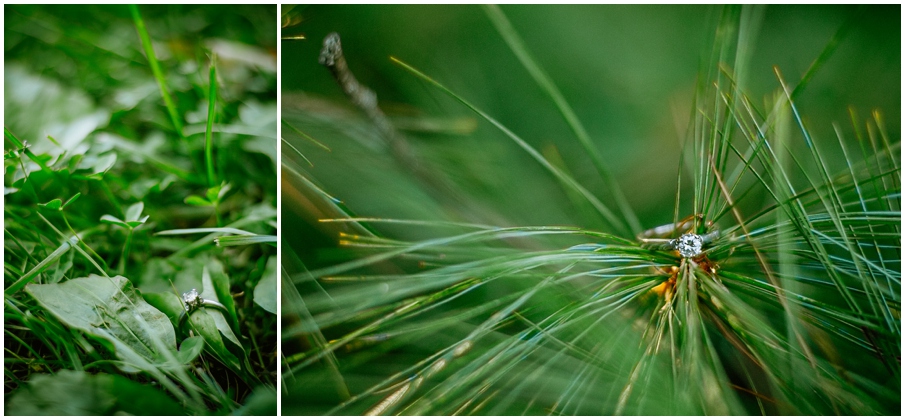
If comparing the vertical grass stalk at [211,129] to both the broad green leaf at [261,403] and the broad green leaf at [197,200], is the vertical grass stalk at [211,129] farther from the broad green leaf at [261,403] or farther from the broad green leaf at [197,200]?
the broad green leaf at [261,403]

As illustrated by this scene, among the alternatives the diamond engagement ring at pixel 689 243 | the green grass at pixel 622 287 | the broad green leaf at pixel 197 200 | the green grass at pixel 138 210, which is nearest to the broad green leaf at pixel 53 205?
the green grass at pixel 138 210

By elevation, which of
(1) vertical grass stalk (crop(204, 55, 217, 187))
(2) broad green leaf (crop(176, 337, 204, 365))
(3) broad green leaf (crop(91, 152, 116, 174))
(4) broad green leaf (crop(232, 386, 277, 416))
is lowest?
(4) broad green leaf (crop(232, 386, 277, 416))

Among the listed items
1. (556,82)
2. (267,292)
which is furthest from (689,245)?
(267,292)

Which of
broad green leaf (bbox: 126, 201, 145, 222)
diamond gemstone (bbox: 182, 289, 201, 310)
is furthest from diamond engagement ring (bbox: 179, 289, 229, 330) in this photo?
broad green leaf (bbox: 126, 201, 145, 222)

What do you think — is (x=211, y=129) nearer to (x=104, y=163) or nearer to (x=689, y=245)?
(x=104, y=163)

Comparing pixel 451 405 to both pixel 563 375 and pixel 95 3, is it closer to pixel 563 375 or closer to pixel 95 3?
pixel 563 375

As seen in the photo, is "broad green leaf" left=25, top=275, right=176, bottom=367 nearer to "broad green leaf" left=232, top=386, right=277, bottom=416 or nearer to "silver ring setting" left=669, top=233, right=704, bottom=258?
"broad green leaf" left=232, top=386, right=277, bottom=416

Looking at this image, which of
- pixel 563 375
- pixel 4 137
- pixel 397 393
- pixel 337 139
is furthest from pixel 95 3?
pixel 563 375

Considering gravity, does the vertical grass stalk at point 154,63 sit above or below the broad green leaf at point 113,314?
above
